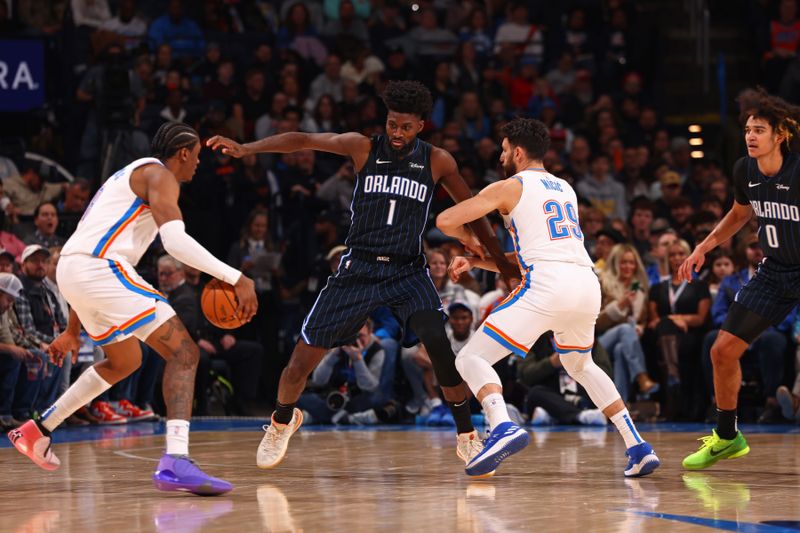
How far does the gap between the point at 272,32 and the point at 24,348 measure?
7.31 meters

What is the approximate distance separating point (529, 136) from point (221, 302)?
1937 millimetres

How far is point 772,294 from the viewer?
704cm

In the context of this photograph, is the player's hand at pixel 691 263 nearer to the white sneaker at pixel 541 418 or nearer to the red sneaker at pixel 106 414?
the white sneaker at pixel 541 418

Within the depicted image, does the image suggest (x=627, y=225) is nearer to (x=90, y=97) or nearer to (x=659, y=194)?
(x=659, y=194)

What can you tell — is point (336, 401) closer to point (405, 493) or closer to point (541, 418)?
point (541, 418)

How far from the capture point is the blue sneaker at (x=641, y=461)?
669 centimetres

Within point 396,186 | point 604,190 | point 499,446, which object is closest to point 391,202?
point 396,186

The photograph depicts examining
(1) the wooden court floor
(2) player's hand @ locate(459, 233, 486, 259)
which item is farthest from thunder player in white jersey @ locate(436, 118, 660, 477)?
(1) the wooden court floor

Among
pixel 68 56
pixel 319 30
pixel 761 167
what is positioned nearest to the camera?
pixel 761 167

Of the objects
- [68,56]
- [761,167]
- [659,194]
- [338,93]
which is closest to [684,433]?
[761,167]

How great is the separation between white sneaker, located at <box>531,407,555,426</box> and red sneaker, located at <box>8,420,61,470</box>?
5.41 metres

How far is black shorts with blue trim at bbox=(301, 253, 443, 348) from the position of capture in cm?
705

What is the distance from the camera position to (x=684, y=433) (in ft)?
32.4

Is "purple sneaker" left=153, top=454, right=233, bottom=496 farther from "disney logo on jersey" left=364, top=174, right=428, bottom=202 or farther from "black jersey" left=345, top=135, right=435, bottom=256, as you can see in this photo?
"disney logo on jersey" left=364, top=174, right=428, bottom=202
